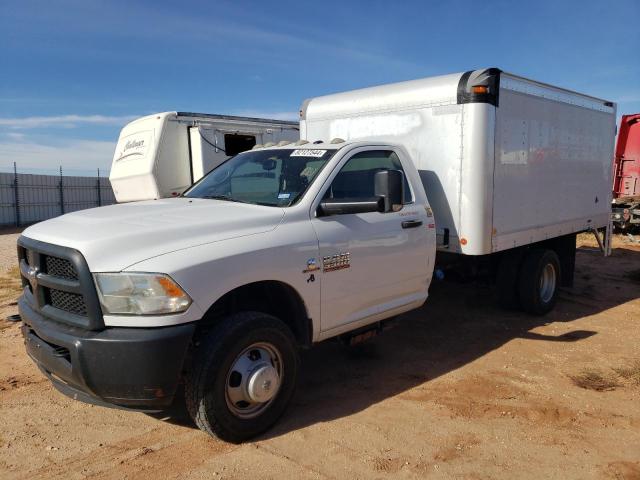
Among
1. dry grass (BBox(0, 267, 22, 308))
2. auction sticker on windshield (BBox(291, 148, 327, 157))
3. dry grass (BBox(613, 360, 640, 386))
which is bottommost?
dry grass (BBox(0, 267, 22, 308))

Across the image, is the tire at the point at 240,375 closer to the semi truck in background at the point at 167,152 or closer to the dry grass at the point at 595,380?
the dry grass at the point at 595,380

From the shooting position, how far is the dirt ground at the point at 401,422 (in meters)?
3.41

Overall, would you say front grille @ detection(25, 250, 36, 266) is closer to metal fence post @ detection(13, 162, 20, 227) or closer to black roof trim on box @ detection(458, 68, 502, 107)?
black roof trim on box @ detection(458, 68, 502, 107)

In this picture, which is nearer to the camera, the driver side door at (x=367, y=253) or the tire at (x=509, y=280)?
the driver side door at (x=367, y=253)

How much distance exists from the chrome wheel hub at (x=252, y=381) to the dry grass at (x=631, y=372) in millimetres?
3253

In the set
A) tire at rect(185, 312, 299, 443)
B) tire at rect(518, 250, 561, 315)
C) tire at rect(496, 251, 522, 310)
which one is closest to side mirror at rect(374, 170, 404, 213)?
tire at rect(185, 312, 299, 443)

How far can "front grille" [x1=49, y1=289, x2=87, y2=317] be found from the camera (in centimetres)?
334

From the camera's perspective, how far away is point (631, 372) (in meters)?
5.05

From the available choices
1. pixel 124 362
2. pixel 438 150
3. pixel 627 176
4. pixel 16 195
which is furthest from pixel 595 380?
pixel 16 195

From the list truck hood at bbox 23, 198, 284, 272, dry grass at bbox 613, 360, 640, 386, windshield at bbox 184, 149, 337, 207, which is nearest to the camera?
truck hood at bbox 23, 198, 284, 272

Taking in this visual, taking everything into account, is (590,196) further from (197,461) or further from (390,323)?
(197,461)

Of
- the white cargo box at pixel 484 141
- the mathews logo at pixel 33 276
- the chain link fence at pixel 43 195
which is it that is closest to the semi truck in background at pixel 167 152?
the white cargo box at pixel 484 141

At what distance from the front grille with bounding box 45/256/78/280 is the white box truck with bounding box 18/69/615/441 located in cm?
1

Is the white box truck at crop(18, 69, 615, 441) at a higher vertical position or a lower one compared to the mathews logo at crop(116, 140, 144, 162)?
lower
